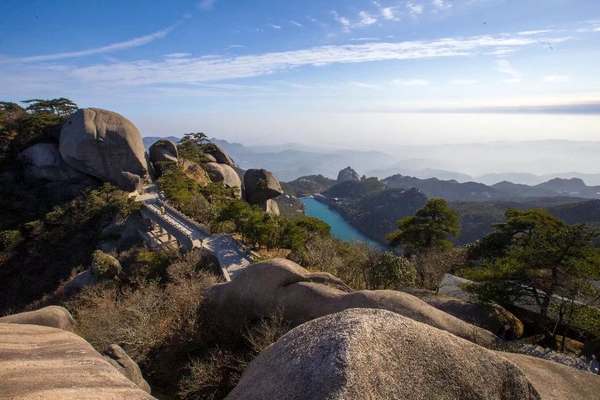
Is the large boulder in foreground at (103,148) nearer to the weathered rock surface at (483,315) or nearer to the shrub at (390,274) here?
the shrub at (390,274)

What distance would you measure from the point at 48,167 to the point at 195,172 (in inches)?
→ 609

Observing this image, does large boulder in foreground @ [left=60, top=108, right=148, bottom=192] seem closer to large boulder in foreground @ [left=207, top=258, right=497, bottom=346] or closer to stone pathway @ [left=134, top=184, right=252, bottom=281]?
stone pathway @ [left=134, top=184, right=252, bottom=281]

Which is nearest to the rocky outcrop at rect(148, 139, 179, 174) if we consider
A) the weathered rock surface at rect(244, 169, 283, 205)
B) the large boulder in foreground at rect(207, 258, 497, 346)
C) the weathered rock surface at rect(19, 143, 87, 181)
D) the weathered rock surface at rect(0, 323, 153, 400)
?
the weathered rock surface at rect(19, 143, 87, 181)

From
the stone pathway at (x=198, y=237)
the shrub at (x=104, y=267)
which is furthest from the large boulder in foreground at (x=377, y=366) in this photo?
the shrub at (x=104, y=267)

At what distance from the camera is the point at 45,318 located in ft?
27.9

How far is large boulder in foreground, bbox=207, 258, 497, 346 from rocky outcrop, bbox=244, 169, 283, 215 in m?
30.3

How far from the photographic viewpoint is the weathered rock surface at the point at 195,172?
41.0m

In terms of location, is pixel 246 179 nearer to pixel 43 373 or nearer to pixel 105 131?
pixel 105 131

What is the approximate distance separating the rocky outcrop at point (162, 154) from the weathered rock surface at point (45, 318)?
34.3m

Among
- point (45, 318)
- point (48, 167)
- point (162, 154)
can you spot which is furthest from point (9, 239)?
point (45, 318)

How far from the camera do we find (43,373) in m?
4.89

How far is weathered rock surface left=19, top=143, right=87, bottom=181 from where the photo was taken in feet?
122

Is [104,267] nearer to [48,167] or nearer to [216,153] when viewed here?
[48,167]

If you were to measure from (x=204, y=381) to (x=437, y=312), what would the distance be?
18.2 feet
